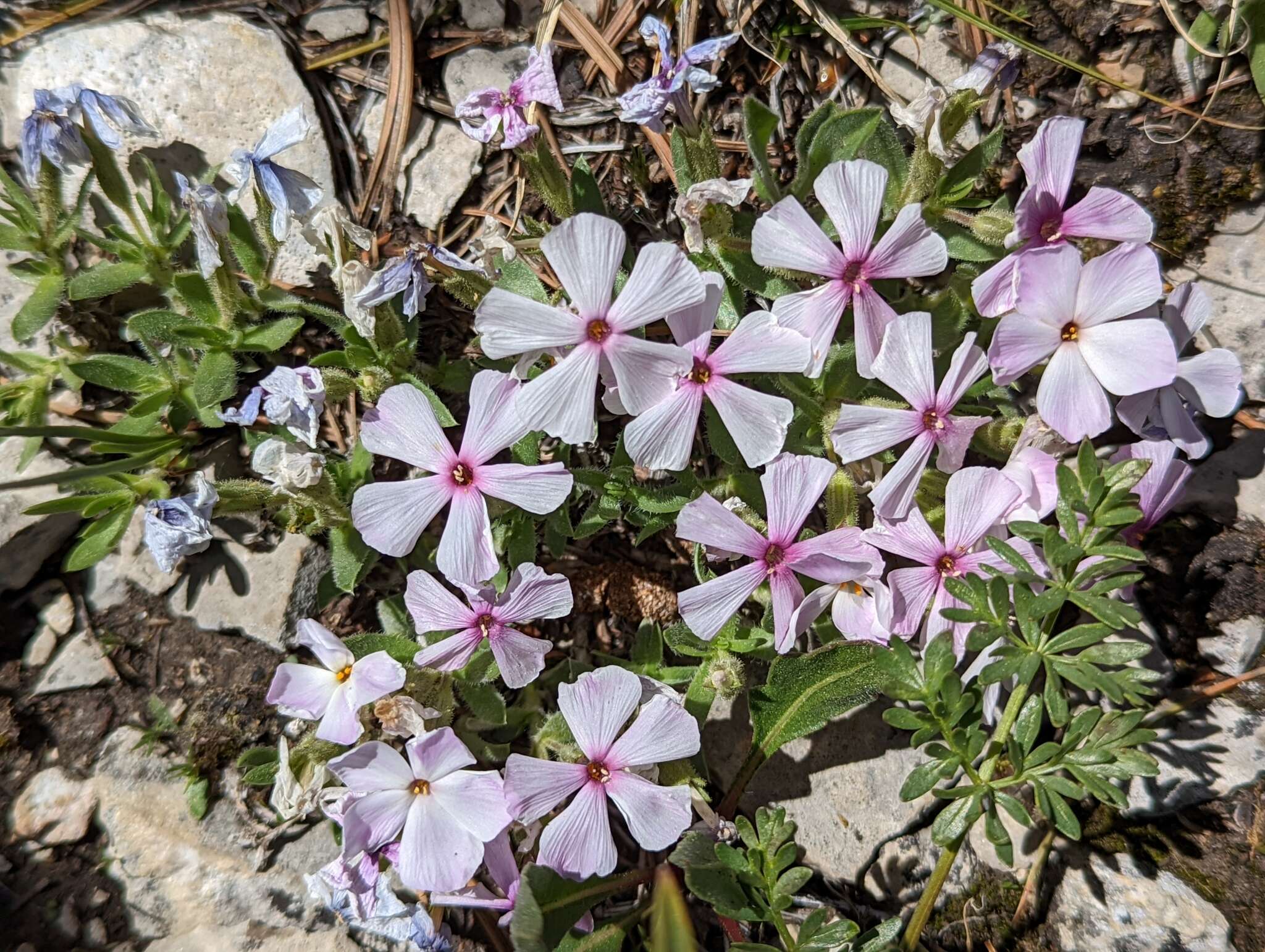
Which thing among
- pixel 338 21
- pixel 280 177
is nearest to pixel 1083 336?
pixel 280 177

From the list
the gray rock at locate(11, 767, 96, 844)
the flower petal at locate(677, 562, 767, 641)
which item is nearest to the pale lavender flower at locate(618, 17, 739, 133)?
the flower petal at locate(677, 562, 767, 641)

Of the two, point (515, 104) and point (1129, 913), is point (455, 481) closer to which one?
point (515, 104)

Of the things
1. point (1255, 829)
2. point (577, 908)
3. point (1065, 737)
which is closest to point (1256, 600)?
point (1255, 829)

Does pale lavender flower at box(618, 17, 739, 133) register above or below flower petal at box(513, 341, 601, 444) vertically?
above

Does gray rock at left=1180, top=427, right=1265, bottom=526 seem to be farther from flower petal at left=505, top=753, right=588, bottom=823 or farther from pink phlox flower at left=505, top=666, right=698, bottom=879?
flower petal at left=505, top=753, right=588, bottom=823

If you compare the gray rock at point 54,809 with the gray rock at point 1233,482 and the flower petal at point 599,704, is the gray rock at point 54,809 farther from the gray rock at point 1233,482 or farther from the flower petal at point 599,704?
the gray rock at point 1233,482

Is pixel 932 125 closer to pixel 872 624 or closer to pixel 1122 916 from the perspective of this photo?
pixel 872 624

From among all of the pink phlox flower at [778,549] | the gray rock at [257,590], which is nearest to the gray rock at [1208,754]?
the pink phlox flower at [778,549]
